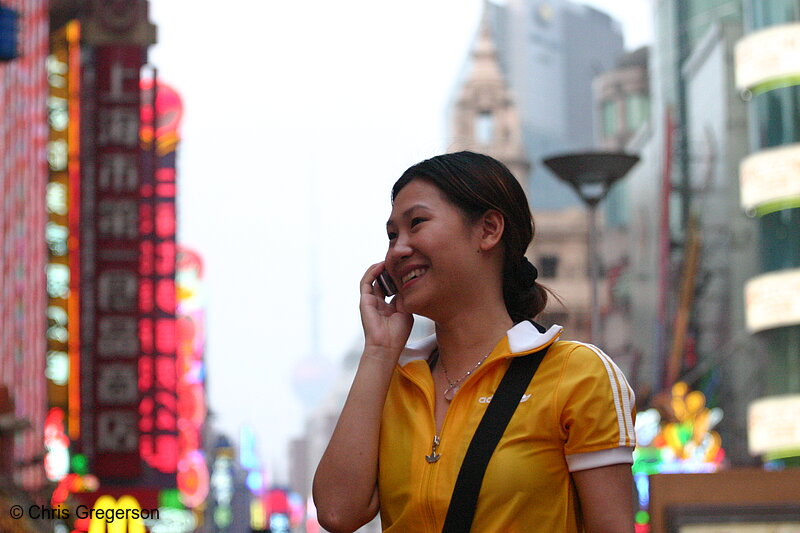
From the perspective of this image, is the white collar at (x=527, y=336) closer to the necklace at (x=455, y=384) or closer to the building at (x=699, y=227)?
the necklace at (x=455, y=384)

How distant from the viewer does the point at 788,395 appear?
44.4 m

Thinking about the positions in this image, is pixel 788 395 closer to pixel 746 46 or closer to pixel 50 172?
pixel 746 46

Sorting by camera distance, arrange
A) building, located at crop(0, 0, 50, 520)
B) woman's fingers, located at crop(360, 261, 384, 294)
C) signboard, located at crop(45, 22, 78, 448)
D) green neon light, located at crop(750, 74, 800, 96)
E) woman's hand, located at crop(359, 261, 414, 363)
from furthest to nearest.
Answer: green neon light, located at crop(750, 74, 800, 96) → signboard, located at crop(45, 22, 78, 448) → building, located at crop(0, 0, 50, 520) → woman's fingers, located at crop(360, 261, 384, 294) → woman's hand, located at crop(359, 261, 414, 363)

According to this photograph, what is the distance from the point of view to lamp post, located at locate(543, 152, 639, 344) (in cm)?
1884

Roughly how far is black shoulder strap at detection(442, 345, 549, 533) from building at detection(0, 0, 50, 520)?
30.6 m

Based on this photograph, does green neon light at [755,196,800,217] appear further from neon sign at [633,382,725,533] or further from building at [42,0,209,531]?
building at [42,0,209,531]

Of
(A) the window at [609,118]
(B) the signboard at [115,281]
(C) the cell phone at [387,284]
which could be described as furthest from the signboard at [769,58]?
(C) the cell phone at [387,284]

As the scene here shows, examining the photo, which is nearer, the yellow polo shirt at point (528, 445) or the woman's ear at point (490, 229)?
the yellow polo shirt at point (528, 445)

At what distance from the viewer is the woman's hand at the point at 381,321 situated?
14.4 feet

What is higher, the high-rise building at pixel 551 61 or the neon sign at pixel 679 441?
the high-rise building at pixel 551 61

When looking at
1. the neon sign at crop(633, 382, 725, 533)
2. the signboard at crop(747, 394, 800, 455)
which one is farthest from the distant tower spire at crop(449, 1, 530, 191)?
the signboard at crop(747, 394, 800, 455)

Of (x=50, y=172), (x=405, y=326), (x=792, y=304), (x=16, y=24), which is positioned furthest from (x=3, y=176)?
(x=405, y=326)

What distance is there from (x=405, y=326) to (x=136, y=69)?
3141 centimetres

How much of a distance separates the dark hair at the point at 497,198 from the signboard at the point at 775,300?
40.7 metres
